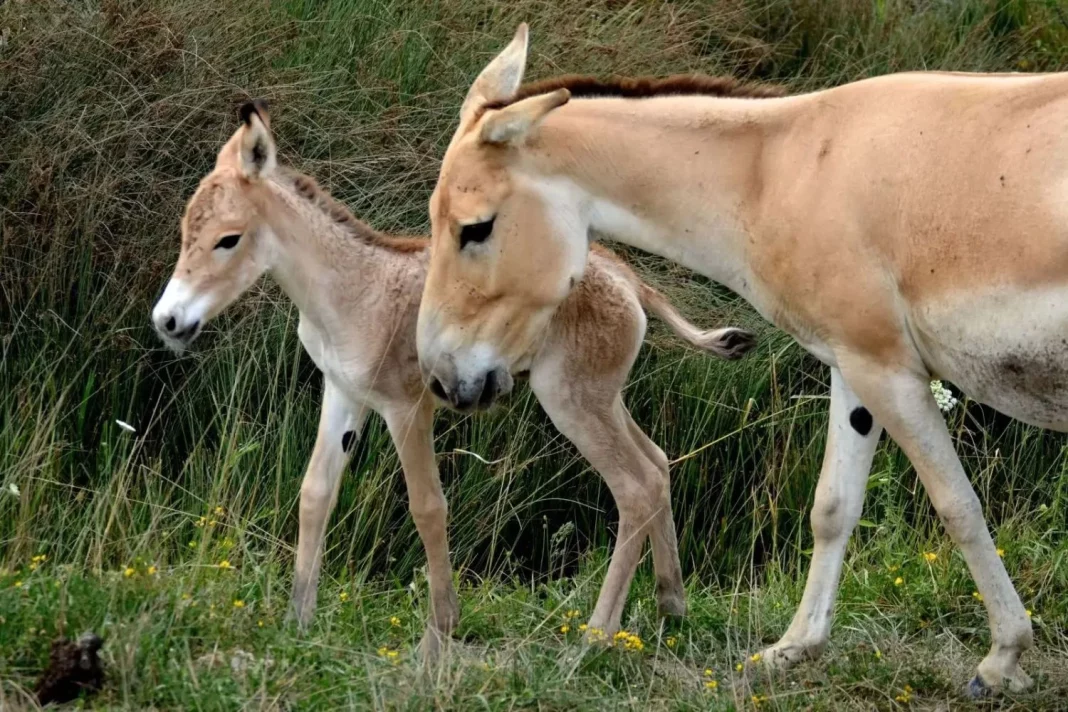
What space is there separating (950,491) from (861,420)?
59 centimetres

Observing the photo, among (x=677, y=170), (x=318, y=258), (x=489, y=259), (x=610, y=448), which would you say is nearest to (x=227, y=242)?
(x=318, y=258)

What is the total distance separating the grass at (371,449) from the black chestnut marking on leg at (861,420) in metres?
0.83

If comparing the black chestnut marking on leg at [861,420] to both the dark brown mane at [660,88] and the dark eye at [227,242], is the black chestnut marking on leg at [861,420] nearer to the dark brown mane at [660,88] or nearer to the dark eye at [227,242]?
the dark brown mane at [660,88]

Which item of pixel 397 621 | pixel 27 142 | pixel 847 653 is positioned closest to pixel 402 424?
pixel 397 621

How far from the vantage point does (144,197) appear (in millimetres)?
8258

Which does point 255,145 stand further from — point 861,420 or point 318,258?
point 861,420

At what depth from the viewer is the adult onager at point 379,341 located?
5.93 meters

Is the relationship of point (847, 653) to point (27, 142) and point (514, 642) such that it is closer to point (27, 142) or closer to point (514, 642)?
point (514, 642)

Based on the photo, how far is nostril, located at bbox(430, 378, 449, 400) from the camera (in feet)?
16.8

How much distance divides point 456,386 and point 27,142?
4316 mm

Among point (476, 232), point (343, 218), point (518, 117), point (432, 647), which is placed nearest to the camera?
point (518, 117)

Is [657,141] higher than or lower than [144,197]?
higher

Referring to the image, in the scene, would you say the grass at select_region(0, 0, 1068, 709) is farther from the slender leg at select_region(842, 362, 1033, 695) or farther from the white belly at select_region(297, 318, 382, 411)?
the white belly at select_region(297, 318, 382, 411)

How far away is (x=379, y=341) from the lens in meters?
6.06
